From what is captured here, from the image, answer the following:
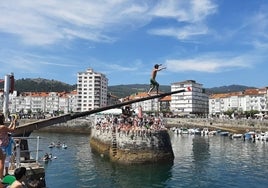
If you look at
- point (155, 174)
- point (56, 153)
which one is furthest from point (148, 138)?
point (56, 153)

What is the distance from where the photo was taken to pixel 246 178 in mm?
38656

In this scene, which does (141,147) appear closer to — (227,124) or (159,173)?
(159,173)

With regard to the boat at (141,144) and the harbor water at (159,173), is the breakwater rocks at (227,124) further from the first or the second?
the boat at (141,144)

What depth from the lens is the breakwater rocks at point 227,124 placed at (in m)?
121

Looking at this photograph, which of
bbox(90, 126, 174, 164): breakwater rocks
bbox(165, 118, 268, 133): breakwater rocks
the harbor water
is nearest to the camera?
the harbor water

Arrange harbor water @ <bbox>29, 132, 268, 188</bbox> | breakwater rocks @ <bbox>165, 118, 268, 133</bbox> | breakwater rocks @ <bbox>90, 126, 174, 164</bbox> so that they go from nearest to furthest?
harbor water @ <bbox>29, 132, 268, 188</bbox> → breakwater rocks @ <bbox>90, 126, 174, 164</bbox> → breakwater rocks @ <bbox>165, 118, 268, 133</bbox>

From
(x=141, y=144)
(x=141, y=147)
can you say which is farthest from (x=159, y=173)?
(x=141, y=144)

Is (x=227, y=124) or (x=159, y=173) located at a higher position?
(x=227, y=124)

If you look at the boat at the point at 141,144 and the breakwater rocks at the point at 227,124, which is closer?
the boat at the point at 141,144

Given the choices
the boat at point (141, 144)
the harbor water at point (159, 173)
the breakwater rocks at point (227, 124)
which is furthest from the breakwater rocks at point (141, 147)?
the breakwater rocks at point (227, 124)

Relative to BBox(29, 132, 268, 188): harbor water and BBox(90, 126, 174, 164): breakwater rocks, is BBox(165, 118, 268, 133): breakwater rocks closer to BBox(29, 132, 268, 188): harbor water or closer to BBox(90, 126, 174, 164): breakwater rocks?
BBox(29, 132, 268, 188): harbor water

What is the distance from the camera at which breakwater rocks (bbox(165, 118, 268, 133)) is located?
121m

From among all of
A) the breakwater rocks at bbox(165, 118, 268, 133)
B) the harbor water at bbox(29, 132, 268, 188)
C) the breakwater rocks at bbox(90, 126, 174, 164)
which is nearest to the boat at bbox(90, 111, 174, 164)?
the breakwater rocks at bbox(90, 126, 174, 164)

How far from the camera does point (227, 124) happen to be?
431ft
